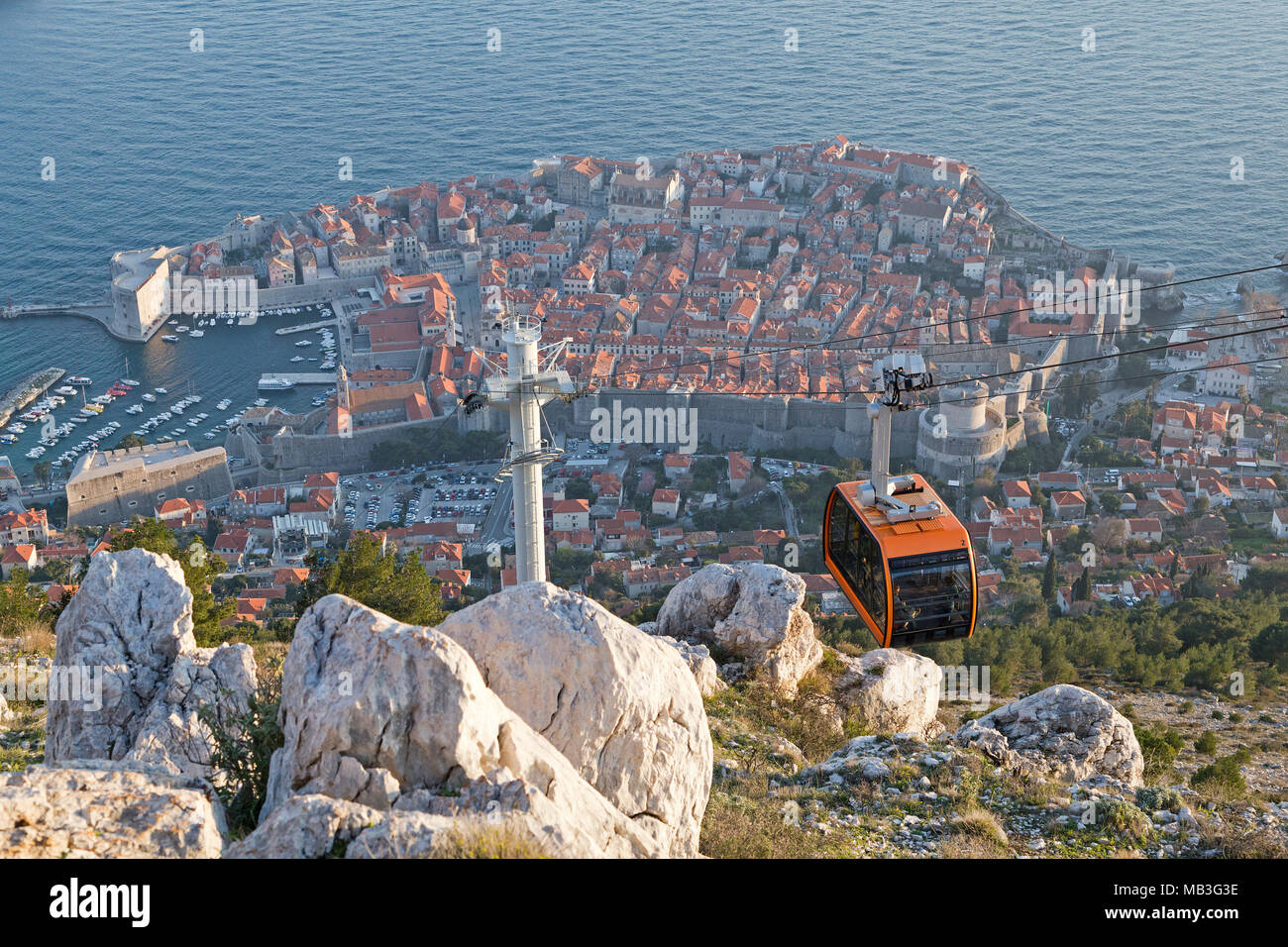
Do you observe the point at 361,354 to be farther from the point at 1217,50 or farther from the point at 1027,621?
the point at 1217,50

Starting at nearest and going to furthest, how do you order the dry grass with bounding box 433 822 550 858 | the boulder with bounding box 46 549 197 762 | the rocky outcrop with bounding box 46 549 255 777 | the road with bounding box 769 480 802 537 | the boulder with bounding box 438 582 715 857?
the dry grass with bounding box 433 822 550 858 < the boulder with bounding box 438 582 715 857 < the rocky outcrop with bounding box 46 549 255 777 < the boulder with bounding box 46 549 197 762 < the road with bounding box 769 480 802 537

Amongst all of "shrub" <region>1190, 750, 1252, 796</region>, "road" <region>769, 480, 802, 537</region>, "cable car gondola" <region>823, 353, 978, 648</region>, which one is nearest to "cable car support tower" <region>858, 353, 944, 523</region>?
"cable car gondola" <region>823, 353, 978, 648</region>

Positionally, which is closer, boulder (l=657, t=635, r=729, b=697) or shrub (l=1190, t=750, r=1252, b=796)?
shrub (l=1190, t=750, r=1252, b=796)

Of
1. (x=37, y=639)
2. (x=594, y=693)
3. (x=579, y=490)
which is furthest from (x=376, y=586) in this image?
(x=579, y=490)

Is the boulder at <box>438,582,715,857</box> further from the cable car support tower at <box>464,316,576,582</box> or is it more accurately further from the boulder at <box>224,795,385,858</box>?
the cable car support tower at <box>464,316,576,582</box>

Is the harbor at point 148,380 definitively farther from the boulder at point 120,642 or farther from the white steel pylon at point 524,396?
the boulder at point 120,642
